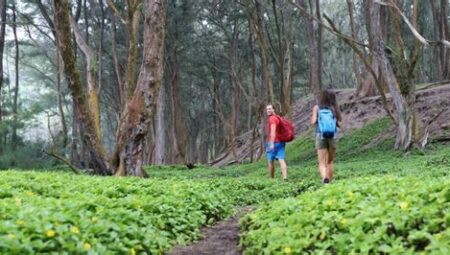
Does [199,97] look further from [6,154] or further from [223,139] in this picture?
[6,154]

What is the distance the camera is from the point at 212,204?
25.1ft

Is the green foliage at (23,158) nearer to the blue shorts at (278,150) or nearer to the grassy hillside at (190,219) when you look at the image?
the blue shorts at (278,150)

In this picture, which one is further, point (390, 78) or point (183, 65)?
point (183, 65)

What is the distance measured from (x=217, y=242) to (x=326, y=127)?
4.15m

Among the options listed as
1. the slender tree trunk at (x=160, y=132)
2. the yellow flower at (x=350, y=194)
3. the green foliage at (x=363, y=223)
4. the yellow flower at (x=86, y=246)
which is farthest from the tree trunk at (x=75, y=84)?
the slender tree trunk at (x=160, y=132)

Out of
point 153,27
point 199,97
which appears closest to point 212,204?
point 153,27

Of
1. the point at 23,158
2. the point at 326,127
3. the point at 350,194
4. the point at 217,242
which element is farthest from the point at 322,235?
the point at 23,158

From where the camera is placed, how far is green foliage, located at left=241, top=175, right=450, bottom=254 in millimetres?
4016

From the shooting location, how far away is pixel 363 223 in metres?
4.40

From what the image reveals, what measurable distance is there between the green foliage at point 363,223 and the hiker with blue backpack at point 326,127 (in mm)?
3674

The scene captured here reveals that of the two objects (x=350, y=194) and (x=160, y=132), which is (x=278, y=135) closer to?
(x=350, y=194)

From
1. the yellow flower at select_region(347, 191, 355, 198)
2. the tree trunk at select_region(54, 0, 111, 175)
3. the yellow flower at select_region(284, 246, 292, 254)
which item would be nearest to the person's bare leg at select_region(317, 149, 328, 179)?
the yellow flower at select_region(347, 191, 355, 198)

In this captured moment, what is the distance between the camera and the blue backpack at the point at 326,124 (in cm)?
960

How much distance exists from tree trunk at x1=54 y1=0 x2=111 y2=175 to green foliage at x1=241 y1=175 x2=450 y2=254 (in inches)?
295
